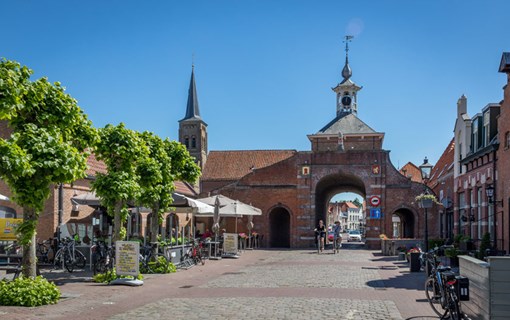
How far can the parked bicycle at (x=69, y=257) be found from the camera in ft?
61.4

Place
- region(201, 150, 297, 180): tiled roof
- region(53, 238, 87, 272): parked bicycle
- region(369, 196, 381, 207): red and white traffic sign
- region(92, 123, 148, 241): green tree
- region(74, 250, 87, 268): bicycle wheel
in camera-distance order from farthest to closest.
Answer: region(201, 150, 297, 180): tiled roof < region(369, 196, 381, 207): red and white traffic sign < region(74, 250, 87, 268): bicycle wheel < region(53, 238, 87, 272): parked bicycle < region(92, 123, 148, 241): green tree

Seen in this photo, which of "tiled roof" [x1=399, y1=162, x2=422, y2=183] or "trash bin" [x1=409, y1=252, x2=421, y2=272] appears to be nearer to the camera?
"trash bin" [x1=409, y1=252, x2=421, y2=272]

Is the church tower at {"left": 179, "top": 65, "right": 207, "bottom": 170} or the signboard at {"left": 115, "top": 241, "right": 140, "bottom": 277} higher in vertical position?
the church tower at {"left": 179, "top": 65, "right": 207, "bottom": 170}

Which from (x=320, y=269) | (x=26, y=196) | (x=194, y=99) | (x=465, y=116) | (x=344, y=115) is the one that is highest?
(x=194, y=99)

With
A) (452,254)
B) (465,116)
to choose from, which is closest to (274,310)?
(452,254)

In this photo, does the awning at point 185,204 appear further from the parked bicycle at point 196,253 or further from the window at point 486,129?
the window at point 486,129

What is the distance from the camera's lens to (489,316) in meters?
8.04

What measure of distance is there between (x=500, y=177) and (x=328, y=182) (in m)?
23.5

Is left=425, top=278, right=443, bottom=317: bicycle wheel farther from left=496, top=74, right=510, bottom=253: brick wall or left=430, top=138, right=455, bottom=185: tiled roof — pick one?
left=430, top=138, right=455, bottom=185: tiled roof

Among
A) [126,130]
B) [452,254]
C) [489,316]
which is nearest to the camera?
[489,316]

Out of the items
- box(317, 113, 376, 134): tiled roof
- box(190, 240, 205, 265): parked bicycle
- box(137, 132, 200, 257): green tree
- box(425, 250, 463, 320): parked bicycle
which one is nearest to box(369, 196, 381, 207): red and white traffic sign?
box(317, 113, 376, 134): tiled roof

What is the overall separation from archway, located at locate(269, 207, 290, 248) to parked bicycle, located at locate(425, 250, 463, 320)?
32.5 m

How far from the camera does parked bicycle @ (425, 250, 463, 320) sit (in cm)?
922

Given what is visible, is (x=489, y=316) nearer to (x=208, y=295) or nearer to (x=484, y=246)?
(x=208, y=295)
